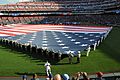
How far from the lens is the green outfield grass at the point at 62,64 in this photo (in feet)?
89.1

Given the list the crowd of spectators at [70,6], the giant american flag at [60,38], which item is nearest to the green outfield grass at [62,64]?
the giant american flag at [60,38]

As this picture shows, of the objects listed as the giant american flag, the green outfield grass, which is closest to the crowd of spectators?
the giant american flag

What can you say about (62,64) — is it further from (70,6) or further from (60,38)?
(70,6)

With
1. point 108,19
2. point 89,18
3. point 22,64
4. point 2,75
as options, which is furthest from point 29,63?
point 89,18

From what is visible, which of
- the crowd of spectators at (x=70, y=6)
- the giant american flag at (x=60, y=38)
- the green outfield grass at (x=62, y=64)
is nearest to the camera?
the green outfield grass at (x=62, y=64)

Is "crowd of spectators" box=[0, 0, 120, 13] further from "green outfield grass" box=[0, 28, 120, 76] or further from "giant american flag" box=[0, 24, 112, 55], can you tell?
"green outfield grass" box=[0, 28, 120, 76]

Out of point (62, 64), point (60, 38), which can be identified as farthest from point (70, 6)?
point (62, 64)

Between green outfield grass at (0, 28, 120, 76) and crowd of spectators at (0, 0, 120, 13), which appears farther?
crowd of spectators at (0, 0, 120, 13)

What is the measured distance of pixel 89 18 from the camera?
117750 mm

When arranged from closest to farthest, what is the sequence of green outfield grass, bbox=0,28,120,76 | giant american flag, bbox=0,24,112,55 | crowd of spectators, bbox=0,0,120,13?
green outfield grass, bbox=0,28,120,76 → giant american flag, bbox=0,24,112,55 → crowd of spectators, bbox=0,0,120,13

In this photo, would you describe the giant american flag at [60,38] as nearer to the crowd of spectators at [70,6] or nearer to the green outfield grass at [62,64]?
the green outfield grass at [62,64]

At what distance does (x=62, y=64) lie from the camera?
30000 millimetres

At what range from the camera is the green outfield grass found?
89.1ft

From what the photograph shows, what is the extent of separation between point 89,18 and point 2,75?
3704 inches
